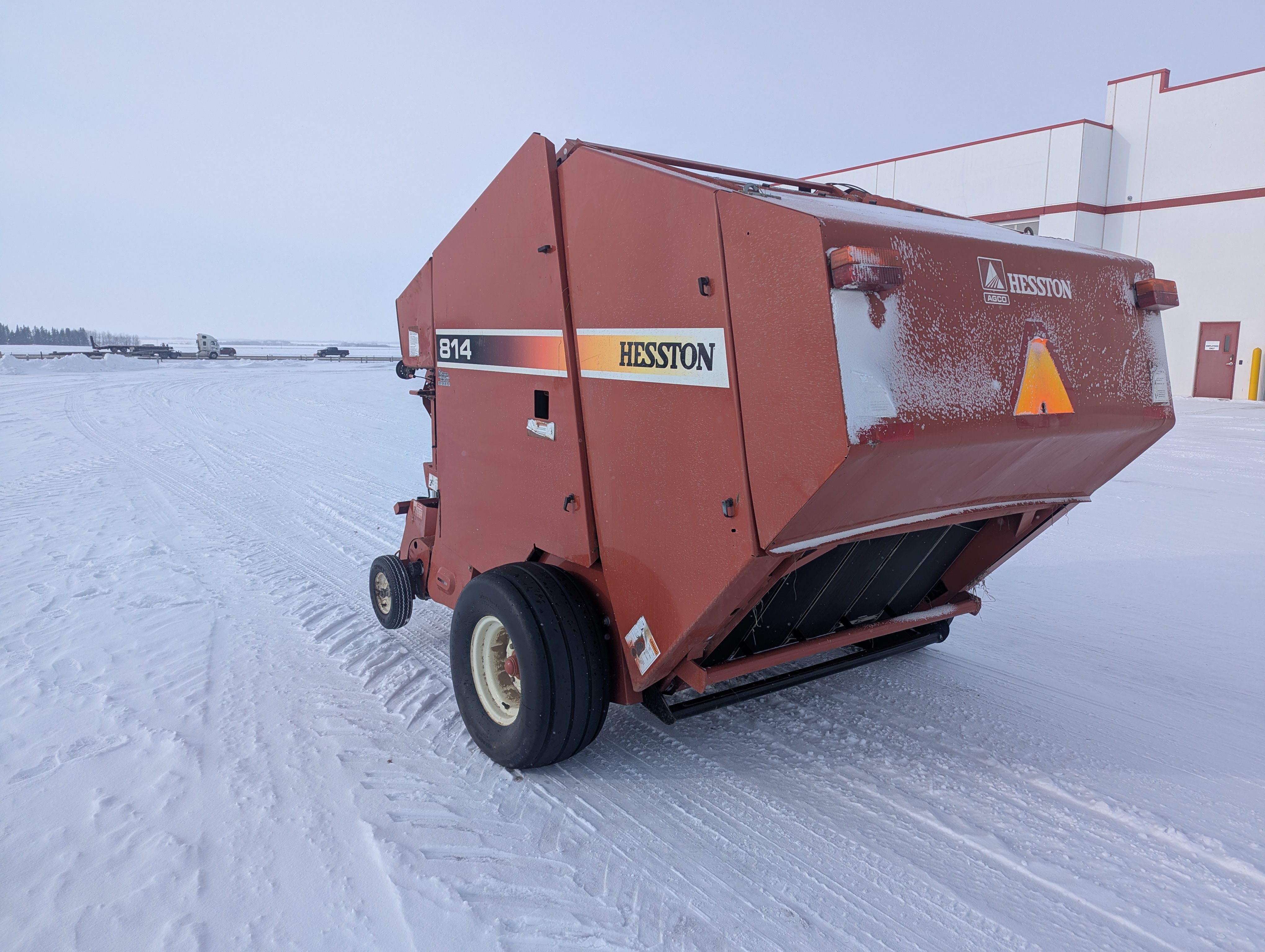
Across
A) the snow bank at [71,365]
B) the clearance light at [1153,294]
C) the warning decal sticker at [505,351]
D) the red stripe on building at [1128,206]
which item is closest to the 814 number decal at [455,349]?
the warning decal sticker at [505,351]

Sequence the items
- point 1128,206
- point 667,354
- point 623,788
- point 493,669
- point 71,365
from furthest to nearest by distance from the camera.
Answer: point 71,365
point 1128,206
point 493,669
point 623,788
point 667,354

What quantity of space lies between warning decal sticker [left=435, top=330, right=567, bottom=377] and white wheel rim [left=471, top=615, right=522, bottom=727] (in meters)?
1.05

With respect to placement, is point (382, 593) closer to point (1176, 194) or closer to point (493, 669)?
point (493, 669)

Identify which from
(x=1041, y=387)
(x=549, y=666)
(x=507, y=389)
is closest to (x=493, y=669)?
(x=549, y=666)

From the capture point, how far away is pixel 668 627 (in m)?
2.67

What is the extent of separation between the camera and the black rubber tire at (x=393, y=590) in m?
4.31

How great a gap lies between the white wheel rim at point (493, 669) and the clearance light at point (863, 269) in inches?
76.0

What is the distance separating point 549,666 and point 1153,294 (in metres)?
2.54

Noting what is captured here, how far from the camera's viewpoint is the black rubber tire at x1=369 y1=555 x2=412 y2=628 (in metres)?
4.31

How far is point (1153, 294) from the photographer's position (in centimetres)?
280

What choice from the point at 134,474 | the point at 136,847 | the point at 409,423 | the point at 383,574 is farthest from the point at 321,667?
the point at 409,423

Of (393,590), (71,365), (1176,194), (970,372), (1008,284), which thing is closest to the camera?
(970,372)

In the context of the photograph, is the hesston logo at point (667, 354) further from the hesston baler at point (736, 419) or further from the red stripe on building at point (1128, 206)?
the red stripe on building at point (1128, 206)

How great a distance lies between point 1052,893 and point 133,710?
365 cm
